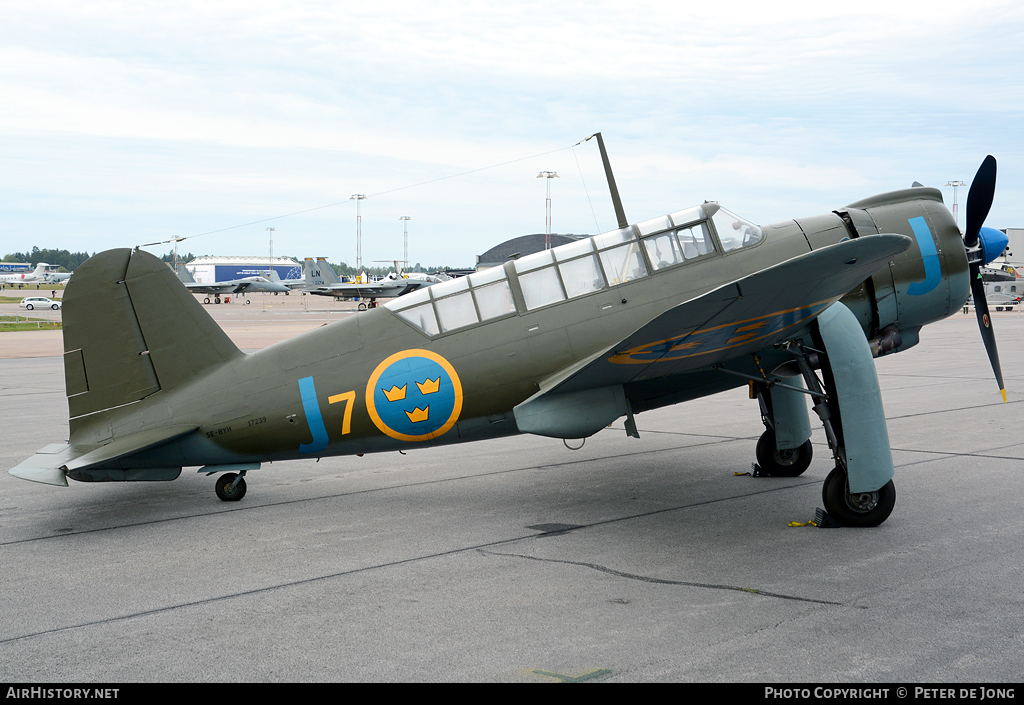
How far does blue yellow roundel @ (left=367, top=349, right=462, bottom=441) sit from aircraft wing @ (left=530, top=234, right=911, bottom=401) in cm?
90

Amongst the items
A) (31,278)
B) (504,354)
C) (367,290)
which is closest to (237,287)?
(367,290)

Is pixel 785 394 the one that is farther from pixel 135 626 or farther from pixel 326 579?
pixel 135 626

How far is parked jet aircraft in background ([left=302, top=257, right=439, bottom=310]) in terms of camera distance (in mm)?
69688

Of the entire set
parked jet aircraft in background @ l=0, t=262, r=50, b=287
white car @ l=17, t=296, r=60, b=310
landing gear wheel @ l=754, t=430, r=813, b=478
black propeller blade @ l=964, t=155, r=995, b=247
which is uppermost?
parked jet aircraft in background @ l=0, t=262, r=50, b=287

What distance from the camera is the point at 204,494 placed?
873cm

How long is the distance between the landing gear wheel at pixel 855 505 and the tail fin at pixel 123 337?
233 inches

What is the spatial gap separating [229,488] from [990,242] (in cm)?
811

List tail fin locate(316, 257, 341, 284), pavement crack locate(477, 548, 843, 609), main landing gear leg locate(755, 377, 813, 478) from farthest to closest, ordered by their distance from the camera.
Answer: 1. tail fin locate(316, 257, 341, 284)
2. main landing gear leg locate(755, 377, 813, 478)
3. pavement crack locate(477, 548, 843, 609)

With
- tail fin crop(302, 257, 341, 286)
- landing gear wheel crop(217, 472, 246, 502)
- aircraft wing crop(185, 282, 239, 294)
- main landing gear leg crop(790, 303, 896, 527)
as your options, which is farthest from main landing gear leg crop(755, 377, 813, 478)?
aircraft wing crop(185, 282, 239, 294)

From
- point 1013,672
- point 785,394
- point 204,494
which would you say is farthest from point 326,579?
point 785,394

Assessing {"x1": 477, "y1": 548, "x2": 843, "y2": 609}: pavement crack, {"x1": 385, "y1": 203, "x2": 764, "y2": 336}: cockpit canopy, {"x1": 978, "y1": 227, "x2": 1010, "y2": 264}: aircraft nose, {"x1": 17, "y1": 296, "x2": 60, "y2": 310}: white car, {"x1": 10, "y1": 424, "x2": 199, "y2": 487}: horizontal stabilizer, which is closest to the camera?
{"x1": 477, "y1": 548, "x2": 843, "y2": 609}: pavement crack

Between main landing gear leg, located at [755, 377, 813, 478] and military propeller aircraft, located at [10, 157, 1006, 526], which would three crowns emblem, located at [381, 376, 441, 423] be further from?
main landing gear leg, located at [755, 377, 813, 478]

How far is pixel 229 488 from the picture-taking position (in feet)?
27.3

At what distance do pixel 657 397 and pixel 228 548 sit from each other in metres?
4.26
